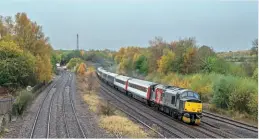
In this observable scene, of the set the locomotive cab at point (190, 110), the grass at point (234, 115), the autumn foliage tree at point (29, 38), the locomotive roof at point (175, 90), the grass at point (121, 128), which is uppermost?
the autumn foliage tree at point (29, 38)

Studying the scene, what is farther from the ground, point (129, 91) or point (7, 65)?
point (7, 65)

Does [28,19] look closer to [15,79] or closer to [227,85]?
[15,79]

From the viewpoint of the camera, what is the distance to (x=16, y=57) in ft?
183

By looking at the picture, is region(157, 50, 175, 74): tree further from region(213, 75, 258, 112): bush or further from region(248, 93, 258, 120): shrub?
region(248, 93, 258, 120): shrub

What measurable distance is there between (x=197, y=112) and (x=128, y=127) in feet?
22.7

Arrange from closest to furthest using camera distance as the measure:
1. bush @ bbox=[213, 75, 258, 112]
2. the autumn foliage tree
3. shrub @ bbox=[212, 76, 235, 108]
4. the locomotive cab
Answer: the locomotive cab → bush @ bbox=[213, 75, 258, 112] → shrub @ bbox=[212, 76, 235, 108] → the autumn foliage tree

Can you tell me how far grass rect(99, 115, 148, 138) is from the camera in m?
24.4

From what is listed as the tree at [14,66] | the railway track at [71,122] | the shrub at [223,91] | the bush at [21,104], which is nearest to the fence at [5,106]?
the bush at [21,104]

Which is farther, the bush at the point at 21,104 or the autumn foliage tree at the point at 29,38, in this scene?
the autumn foliage tree at the point at 29,38

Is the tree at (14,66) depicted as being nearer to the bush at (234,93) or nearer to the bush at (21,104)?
the bush at (21,104)

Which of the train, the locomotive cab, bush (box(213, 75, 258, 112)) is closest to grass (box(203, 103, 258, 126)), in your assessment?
bush (box(213, 75, 258, 112))

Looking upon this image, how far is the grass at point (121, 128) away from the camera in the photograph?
80.0ft

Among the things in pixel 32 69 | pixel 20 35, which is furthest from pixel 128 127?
pixel 20 35

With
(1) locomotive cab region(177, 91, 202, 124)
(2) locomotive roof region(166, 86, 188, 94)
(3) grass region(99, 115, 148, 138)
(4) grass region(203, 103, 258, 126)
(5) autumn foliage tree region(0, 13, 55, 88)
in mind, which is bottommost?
(4) grass region(203, 103, 258, 126)
